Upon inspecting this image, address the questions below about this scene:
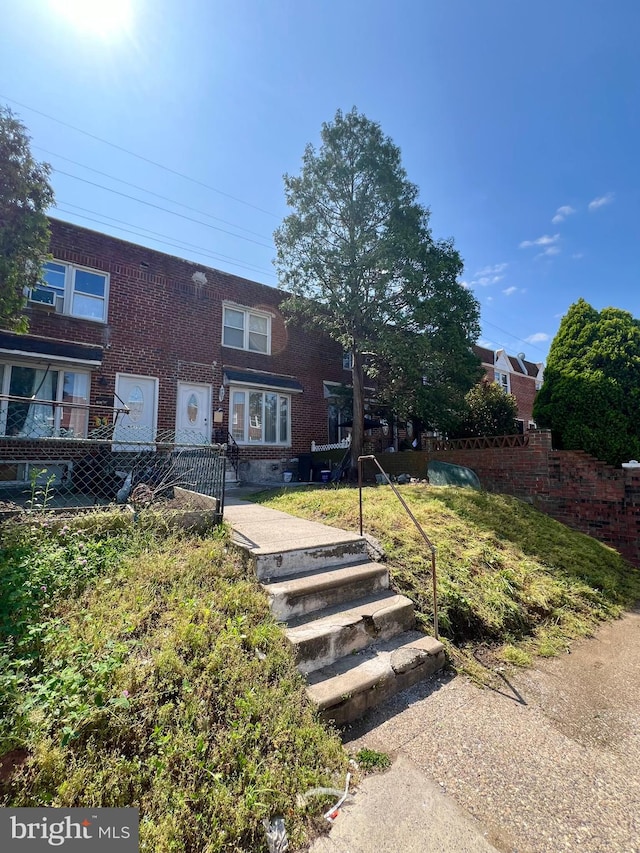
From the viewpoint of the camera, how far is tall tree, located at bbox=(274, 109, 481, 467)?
10.4 metres

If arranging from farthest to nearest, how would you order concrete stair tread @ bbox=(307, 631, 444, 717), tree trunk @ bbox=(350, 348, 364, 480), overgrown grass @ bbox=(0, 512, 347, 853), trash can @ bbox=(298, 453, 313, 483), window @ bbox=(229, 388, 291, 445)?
trash can @ bbox=(298, 453, 313, 483)
window @ bbox=(229, 388, 291, 445)
tree trunk @ bbox=(350, 348, 364, 480)
concrete stair tread @ bbox=(307, 631, 444, 717)
overgrown grass @ bbox=(0, 512, 347, 853)

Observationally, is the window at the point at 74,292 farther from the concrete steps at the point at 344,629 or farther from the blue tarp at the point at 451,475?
the blue tarp at the point at 451,475

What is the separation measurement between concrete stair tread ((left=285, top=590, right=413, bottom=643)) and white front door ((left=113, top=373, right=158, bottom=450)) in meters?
8.13

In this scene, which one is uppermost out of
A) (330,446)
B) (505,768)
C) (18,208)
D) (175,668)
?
(18,208)

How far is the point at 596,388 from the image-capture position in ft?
25.2

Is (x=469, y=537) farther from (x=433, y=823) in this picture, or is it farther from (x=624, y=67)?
(x=624, y=67)

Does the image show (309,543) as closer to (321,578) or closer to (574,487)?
(321,578)

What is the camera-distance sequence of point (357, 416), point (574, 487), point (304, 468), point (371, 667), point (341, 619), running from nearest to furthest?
1. point (371, 667)
2. point (341, 619)
3. point (574, 487)
4. point (357, 416)
5. point (304, 468)

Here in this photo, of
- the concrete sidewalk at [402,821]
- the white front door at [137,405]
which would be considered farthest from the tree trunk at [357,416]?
the concrete sidewalk at [402,821]

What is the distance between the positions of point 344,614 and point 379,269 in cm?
980

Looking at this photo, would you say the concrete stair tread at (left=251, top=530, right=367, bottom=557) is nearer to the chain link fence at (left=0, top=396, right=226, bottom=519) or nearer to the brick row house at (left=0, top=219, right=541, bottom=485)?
the chain link fence at (left=0, top=396, right=226, bottom=519)

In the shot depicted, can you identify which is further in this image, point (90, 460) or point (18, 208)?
point (90, 460)

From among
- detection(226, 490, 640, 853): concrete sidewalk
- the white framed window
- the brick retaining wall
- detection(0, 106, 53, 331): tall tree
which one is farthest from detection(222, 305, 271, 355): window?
the white framed window

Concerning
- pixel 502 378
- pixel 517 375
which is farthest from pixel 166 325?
pixel 517 375
